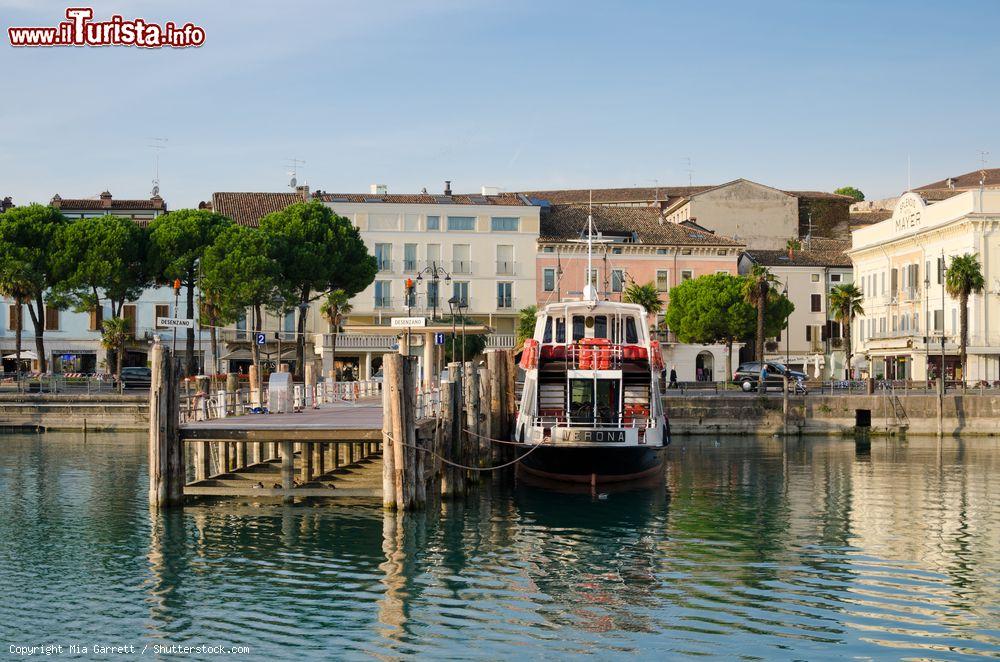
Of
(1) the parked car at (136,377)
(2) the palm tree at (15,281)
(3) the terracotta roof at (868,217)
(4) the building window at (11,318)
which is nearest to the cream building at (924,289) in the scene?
(3) the terracotta roof at (868,217)

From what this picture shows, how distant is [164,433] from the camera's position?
2784 cm

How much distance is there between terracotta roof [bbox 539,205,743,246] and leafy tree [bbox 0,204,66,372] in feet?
105

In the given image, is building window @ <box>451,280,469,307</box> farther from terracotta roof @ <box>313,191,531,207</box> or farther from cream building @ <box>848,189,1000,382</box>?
cream building @ <box>848,189,1000,382</box>

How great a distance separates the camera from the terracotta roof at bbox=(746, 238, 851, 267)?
93.6 meters

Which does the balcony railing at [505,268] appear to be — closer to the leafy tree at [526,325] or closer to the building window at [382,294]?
the leafy tree at [526,325]

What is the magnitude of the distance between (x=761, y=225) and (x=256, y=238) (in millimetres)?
47915

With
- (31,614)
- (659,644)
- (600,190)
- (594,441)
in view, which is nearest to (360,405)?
(594,441)

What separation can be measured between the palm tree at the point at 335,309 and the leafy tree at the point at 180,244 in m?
7.41

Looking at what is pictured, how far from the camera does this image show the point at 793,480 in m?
40.7

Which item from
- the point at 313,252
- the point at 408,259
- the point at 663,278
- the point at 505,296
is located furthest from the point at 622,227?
the point at 313,252

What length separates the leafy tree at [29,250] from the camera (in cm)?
6662

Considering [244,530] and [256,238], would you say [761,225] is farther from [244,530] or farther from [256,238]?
[244,530]

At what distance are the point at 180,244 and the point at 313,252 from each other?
7.48 meters

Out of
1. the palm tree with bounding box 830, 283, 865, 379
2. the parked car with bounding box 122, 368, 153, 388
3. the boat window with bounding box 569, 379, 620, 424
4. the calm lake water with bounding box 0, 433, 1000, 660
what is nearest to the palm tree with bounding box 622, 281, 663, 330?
the palm tree with bounding box 830, 283, 865, 379
